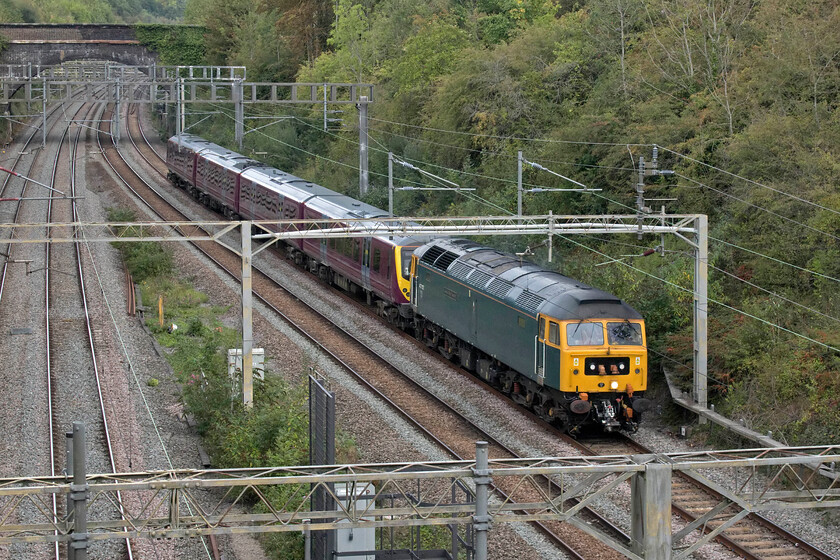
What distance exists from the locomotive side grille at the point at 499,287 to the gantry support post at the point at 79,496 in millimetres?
13095

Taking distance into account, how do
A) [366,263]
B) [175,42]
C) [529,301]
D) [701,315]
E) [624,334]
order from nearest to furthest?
1. [624,334]
2. [529,301]
3. [701,315]
4. [366,263]
5. [175,42]

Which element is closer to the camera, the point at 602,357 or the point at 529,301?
the point at 602,357

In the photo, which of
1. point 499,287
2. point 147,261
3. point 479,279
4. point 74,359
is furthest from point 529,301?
point 147,261

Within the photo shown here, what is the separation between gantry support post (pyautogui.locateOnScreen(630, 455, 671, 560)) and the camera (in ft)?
41.8

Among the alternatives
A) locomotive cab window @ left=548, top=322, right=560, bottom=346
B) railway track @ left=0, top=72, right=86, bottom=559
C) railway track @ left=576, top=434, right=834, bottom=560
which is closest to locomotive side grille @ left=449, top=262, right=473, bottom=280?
locomotive cab window @ left=548, top=322, right=560, bottom=346

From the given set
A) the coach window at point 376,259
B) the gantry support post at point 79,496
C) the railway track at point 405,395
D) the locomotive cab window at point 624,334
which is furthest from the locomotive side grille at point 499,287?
the gantry support post at point 79,496

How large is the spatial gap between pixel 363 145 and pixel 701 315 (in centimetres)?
2393

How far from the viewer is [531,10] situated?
52.2m

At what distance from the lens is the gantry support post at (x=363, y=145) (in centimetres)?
4416

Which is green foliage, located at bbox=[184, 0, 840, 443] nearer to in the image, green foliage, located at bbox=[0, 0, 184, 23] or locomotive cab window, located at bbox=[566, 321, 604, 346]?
locomotive cab window, located at bbox=[566, 321, 604, 346]

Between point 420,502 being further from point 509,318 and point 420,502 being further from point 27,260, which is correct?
point 27,260

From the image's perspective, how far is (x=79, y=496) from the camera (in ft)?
38.0

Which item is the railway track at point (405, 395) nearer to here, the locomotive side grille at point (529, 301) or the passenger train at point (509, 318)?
the passenger train at point (509, 318)

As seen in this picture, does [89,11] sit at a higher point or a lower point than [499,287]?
higher
